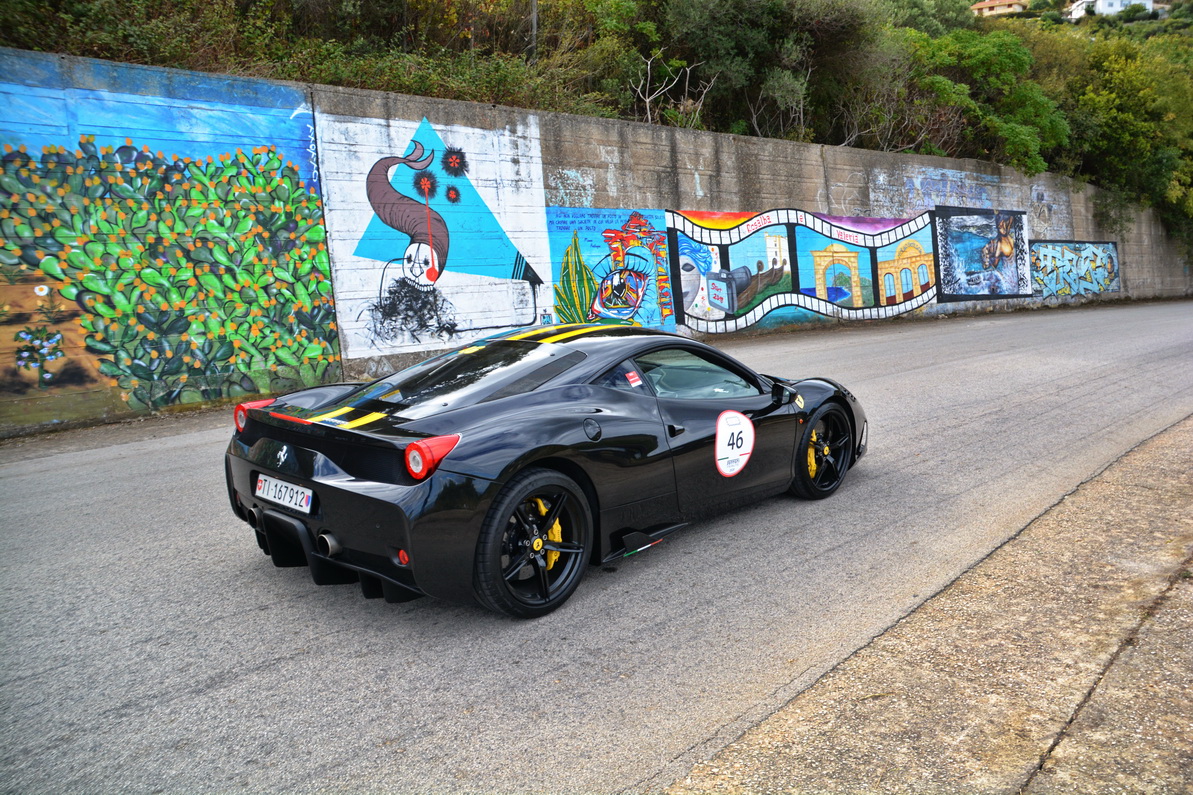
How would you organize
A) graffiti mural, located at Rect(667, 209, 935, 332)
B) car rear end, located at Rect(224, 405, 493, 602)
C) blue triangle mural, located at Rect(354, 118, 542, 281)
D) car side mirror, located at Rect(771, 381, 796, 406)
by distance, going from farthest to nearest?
graffiti mural, located at Rect(667, 209, 935, 332)
blue triangle mural, located at Rect(354, 118, 542, 281)
car side mirror, located at Rect(771, 381, 796, 406)
car rear end, located at Rect(224, 405, 493, 602)

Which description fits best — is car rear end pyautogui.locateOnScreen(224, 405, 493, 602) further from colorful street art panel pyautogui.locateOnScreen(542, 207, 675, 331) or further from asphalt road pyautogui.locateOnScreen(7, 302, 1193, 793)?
colorful street art panel pyautogui.locateOnScreen(542, 207, 675, 331)

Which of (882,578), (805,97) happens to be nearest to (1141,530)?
(882,578)

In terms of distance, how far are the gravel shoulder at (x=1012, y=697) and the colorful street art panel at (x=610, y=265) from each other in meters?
11.6

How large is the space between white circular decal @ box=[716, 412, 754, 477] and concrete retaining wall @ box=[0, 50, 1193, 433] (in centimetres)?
852

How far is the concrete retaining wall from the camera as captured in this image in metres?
9.56

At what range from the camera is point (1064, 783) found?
233cm

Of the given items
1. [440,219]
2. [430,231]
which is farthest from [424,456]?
[440,219]

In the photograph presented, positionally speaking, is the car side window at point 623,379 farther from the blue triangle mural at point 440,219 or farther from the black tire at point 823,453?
the blue triangle mural at point 440,219

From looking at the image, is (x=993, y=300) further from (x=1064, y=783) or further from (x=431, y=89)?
(x=1064, y=783)

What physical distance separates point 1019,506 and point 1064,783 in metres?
3.04

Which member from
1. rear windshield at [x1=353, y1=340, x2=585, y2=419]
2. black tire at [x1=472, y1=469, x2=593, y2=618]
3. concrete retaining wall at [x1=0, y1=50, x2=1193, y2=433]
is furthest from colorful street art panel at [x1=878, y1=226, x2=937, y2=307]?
black tire at [x1=472, y1=469, x2=593, y2=618]

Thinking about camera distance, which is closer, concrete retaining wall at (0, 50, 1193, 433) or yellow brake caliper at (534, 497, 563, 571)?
yellow brake caliper at (534, 497, 563, 571)

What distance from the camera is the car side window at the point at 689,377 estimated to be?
4293 millimetres

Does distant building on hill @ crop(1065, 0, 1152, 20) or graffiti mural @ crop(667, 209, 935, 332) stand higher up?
distant building on hill @ crop(1065, 0, 1152, 20)
